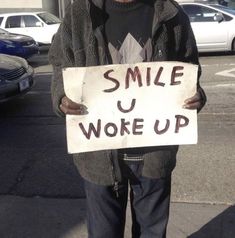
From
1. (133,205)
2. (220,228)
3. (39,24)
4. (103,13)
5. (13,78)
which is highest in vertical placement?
(103,13)

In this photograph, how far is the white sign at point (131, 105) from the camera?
2.25 meters

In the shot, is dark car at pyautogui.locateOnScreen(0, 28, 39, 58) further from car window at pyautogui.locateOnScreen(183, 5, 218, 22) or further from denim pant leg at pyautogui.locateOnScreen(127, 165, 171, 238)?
denim pant leg at pyautogui.locateOnScreen(127, 165, 171, 238)

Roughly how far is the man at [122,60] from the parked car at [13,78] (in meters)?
5.27

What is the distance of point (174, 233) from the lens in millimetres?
3678

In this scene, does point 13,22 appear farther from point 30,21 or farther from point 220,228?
point 220,228

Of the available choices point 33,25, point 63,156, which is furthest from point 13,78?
point 33,25

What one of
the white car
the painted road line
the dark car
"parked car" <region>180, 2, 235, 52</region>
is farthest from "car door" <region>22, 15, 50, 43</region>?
the painted road line

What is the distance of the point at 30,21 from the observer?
17844 millimetres

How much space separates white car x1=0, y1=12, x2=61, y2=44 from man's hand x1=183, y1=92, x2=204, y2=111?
51.6ft

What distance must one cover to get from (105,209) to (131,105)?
0.53 meters

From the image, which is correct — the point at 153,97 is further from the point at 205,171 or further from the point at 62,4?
the point at 62,4

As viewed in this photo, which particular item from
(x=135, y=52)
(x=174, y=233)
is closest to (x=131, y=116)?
(x=135, y=52)

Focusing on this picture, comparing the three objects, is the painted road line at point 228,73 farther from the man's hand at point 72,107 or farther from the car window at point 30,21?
the car window at point 30,21

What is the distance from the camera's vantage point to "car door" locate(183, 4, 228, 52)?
43.5ft
